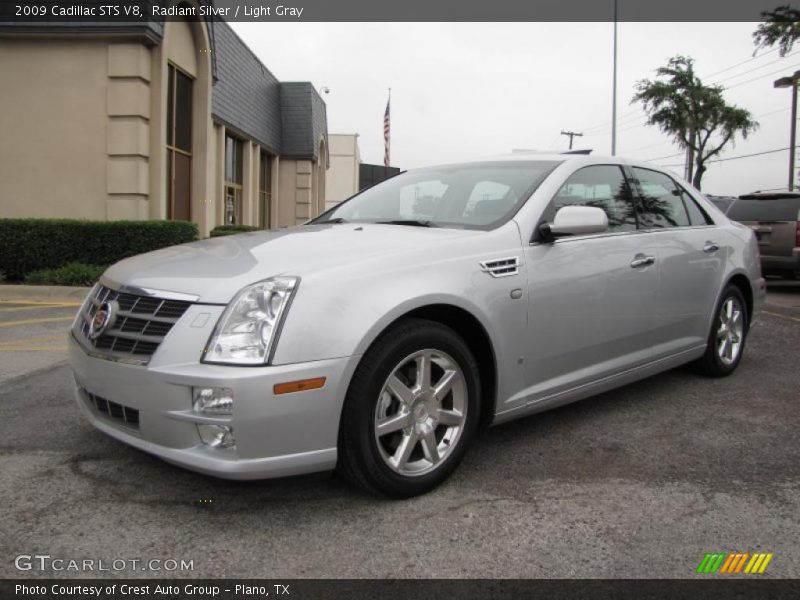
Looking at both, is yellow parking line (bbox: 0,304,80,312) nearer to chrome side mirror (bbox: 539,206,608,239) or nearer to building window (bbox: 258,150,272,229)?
chrome side mirror (bbox: 539,206,608,239)

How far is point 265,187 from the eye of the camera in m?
23.5

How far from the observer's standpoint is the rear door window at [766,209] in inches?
440

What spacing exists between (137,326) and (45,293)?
784cm

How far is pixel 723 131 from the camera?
135 feet

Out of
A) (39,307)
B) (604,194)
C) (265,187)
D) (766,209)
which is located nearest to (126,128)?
(39,307)

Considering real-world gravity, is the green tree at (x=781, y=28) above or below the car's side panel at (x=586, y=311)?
above

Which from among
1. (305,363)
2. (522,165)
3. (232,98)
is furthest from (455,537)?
(232,98)

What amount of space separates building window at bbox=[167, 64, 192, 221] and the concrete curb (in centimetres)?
432

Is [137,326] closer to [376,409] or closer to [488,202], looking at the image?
[376,409]

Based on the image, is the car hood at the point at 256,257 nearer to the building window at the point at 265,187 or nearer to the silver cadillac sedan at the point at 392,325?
the silver cadillac sedan at the point at 392,325

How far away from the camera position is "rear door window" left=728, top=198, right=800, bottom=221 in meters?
11.2

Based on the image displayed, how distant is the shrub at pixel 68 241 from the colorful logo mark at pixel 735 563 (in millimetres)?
9860

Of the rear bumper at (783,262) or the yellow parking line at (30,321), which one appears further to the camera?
the rear bumper at (783,262)
